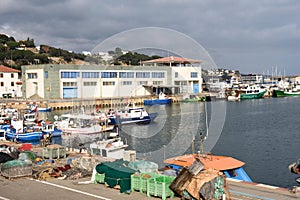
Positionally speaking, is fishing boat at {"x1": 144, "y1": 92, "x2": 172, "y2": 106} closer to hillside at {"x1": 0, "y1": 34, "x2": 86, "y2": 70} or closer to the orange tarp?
hillside at {"x1": 0, "y1": 34, "x2": 86, "y2": 70}

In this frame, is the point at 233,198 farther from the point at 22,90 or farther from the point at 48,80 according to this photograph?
the point at 22,90

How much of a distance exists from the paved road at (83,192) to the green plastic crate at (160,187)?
16 centimetres

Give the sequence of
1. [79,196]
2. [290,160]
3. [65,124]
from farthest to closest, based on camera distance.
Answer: [65,124] < [290,160] < [79,196]

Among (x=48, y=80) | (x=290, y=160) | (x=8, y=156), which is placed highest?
(x=48, y=80)

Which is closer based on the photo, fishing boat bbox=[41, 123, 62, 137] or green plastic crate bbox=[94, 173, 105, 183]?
green plastic crate bbox=[94, 173, 105, 183]

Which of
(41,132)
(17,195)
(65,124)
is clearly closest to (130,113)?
(65,124)

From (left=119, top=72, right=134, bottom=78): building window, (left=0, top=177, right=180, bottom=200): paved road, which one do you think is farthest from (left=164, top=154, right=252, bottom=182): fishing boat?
(left=119, top=72, right=134, bottom=78): building window

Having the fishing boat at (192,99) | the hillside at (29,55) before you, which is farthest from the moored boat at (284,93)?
the hillside at (29,55)

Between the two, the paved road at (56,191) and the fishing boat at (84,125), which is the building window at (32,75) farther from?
the paved road at (56,191)

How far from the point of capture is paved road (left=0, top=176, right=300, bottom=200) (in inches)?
328

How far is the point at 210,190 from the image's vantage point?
7703mm

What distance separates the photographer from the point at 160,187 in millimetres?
8297

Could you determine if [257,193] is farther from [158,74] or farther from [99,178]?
[158,74]

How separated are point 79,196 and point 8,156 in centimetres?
506
